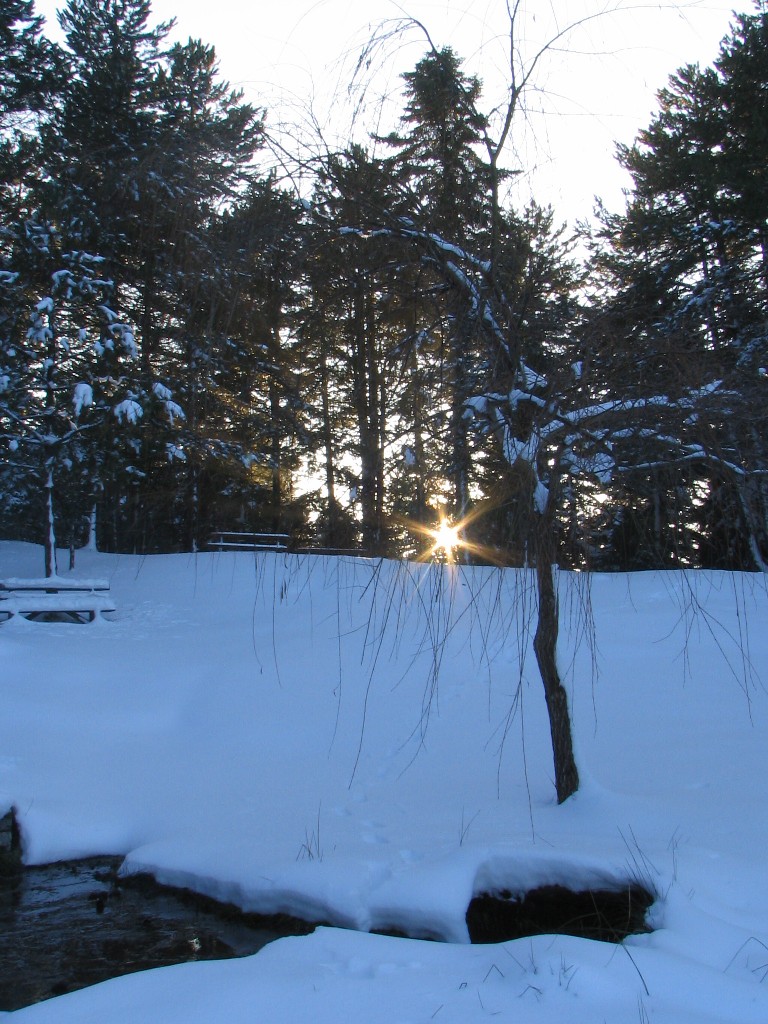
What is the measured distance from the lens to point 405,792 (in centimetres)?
649

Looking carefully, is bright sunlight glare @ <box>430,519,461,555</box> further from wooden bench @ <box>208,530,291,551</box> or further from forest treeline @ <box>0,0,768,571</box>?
wooden bench @ <box>208,530,291,551</box>

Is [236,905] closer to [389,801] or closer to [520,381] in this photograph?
[389,801]

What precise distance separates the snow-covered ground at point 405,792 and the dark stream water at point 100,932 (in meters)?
0.15

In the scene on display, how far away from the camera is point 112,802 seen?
6.73 metres

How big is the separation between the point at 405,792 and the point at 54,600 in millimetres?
9166

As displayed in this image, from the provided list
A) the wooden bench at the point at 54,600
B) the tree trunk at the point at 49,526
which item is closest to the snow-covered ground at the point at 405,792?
the wooden bench at the point at 54,600

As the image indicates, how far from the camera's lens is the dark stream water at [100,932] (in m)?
→ 3.97

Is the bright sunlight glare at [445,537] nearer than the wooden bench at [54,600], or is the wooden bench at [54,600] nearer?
the bright sunlight glare at [445,537]

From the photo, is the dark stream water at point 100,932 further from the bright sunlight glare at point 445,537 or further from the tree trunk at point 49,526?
the tree trunk at point 49,526

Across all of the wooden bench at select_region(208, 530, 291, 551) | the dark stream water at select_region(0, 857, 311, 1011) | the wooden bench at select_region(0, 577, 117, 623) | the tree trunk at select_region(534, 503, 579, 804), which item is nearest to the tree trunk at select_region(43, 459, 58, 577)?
the wooden bench at select_region(0, 577, 117, 623)

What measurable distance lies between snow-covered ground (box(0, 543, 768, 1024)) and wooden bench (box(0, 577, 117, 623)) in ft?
2.06

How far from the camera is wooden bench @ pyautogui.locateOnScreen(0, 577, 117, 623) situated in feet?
43.7

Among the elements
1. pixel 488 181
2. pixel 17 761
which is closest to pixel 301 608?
pixel 17 761

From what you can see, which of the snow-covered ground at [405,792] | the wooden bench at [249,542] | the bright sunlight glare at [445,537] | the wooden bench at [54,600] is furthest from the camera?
the wooden bench at [54,600]
